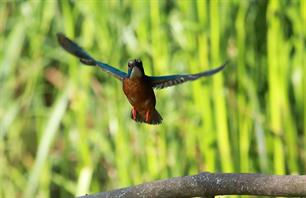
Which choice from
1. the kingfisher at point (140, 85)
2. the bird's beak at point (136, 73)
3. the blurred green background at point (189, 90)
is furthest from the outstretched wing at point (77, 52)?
the blurred green background at point (189, 90)

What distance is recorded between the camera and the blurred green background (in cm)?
286

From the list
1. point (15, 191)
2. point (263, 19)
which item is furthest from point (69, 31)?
point (15, 191)

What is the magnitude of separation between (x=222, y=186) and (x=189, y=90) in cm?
172

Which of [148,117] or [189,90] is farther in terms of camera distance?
[189,90]

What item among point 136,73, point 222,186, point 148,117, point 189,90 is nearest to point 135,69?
point 136,73

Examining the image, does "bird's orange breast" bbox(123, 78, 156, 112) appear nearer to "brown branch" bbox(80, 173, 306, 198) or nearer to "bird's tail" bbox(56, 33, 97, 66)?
"brown branch" bbox(80, 173, 306, 198)

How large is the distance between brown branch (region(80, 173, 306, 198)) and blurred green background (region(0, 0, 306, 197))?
53.3 inches

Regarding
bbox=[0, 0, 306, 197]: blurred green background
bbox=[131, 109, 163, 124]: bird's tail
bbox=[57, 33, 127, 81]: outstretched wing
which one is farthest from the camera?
bbox=[0, 0, 306, 197]: blurred green background

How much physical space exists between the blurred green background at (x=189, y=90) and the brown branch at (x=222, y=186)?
4.44 feet

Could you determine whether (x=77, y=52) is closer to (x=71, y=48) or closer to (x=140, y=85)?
(x=71, y=48)

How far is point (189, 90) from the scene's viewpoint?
314 centimetres

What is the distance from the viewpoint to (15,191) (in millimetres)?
3883

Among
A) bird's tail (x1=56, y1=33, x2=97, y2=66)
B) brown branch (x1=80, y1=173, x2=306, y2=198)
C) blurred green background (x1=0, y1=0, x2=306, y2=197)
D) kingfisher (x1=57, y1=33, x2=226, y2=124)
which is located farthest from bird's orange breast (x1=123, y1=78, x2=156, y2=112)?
blurred green background (x1=0, y1=0, x2=306, y2=197)

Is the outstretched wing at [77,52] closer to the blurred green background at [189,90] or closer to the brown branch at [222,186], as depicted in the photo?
the brown branch at [222,186]
